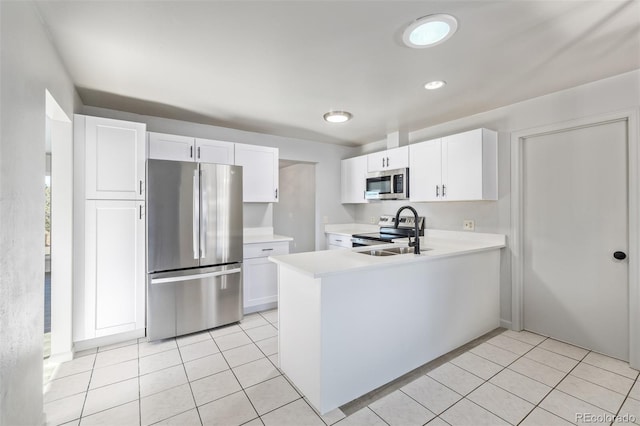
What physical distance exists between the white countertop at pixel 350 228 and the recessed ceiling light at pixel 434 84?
98.2 inches

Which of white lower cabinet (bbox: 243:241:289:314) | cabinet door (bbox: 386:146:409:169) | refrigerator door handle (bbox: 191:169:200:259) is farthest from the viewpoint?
cabinet door (bbox: 386:146:409:169)

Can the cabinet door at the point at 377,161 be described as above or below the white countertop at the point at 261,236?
above

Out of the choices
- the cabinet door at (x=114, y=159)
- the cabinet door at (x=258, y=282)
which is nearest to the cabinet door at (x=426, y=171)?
the cabinet door at (x=258, y=282)

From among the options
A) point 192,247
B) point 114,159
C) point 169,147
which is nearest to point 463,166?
point 192,247

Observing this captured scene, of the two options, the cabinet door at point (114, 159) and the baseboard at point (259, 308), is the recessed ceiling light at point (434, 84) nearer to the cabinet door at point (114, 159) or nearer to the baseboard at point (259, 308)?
the cabinet door at point (114, 159)

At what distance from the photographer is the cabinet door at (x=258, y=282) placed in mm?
3434

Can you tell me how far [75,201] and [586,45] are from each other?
4.00 meters

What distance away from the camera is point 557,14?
1586mm

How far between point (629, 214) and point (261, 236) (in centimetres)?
370

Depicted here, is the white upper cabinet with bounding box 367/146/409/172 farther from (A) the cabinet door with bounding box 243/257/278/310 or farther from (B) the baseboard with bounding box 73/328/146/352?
(B) the baseboard with bounding box 73/328/146/352

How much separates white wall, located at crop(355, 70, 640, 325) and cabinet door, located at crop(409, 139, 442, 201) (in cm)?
33

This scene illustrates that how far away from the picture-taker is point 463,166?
10.1 feet

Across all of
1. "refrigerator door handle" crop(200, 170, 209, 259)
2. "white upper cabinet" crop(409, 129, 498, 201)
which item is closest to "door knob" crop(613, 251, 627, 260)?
"white upper cabinet" crop(409, 129, 498, 201)

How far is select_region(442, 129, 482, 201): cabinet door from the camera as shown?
9.68ft
